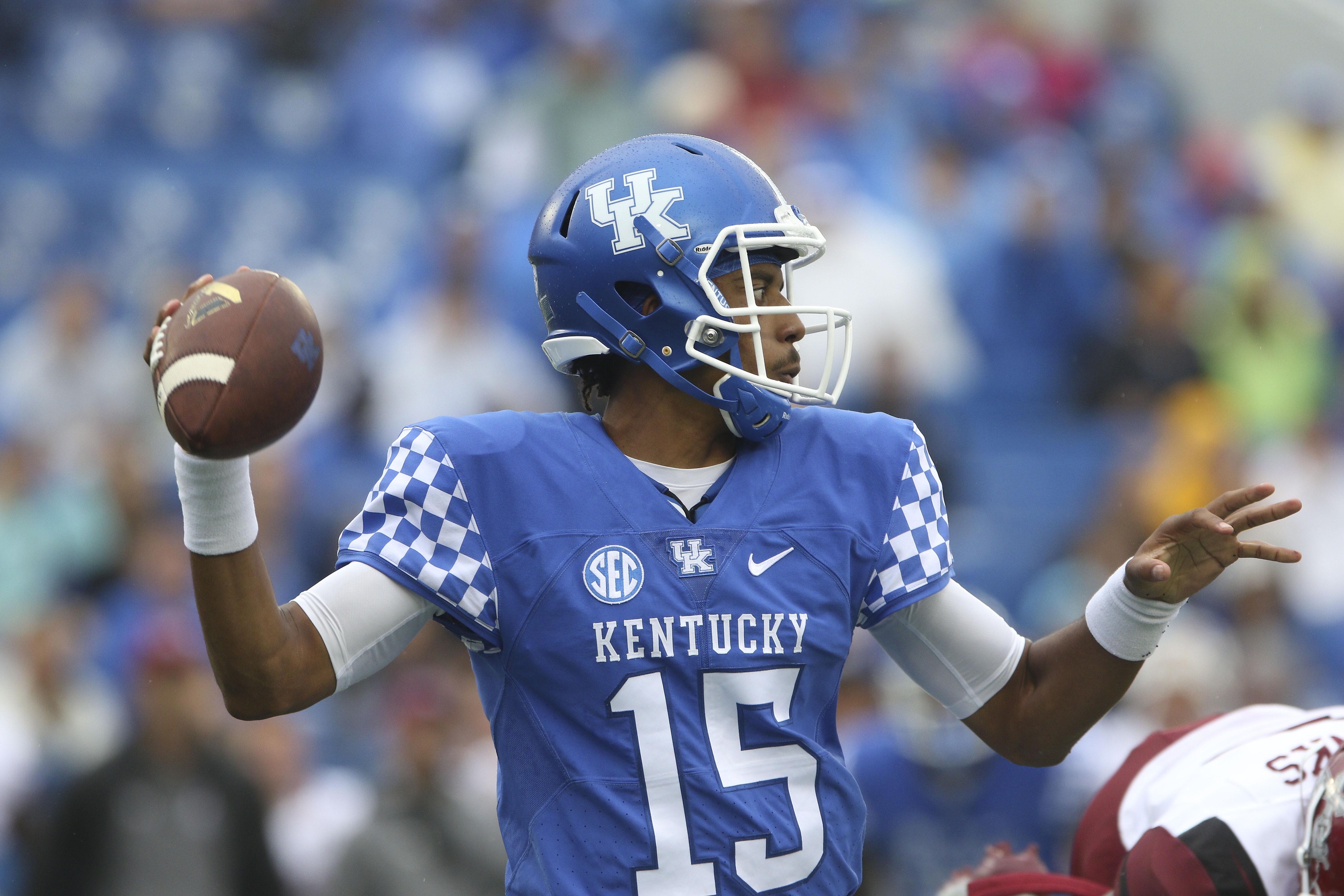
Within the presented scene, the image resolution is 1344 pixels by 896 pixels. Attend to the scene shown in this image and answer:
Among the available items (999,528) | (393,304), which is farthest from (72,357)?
(999,528)

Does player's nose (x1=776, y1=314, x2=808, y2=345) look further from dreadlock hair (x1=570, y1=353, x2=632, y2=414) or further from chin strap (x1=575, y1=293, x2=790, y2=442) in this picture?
dreadlock hair (x1=570, y1=353, x2=632, y2=414)

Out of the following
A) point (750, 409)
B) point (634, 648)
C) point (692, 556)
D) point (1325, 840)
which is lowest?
point (1325, 840)

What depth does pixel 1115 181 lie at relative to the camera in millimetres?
8438

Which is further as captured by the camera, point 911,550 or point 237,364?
point 911,550

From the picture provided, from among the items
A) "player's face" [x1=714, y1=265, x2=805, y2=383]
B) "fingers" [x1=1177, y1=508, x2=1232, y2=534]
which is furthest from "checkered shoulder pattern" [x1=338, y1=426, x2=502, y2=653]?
"fingers" [x1=1177, y1=508, x2=1232, y2=534]

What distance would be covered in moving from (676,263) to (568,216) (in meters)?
0.21

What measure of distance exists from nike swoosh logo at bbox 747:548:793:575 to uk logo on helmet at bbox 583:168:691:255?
502mm

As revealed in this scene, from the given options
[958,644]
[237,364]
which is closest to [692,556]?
[958,644]

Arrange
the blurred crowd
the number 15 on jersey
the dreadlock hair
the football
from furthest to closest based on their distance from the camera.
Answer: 1. the blurred crowd
2. the dreadlock hair
3. the number 15 on jersey
4. the football

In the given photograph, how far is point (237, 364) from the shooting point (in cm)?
213

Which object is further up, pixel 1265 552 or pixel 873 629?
pixel 1265 552

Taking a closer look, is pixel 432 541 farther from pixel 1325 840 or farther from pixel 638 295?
pixel 1325 840

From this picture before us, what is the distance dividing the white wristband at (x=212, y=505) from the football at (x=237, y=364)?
0.13 feet

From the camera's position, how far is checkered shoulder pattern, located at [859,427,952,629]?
243 centimetres
